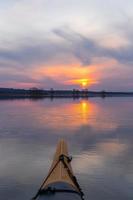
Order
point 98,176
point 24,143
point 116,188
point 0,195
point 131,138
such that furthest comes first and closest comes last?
point 131,138
point 24,143
point 98,176
point 116,188
point 0,195

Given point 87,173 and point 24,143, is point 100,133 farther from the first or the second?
point 87,173

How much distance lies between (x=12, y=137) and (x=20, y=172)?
517 inches

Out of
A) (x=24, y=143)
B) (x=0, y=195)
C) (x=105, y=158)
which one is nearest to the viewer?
(x=0, y=195)

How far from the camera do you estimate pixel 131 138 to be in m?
30.0

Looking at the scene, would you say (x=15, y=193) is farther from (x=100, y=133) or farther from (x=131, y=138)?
(x=100, y=133)

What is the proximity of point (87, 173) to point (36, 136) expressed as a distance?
48.6 feet

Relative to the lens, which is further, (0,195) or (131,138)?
(131,138)

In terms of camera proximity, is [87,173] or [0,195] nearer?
[0,195]

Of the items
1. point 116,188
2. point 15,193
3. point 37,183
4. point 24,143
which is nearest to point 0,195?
point 15,193

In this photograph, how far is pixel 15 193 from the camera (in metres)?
14.4

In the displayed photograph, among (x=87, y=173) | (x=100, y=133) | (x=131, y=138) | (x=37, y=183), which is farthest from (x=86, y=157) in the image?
→ (x=100, y=133)

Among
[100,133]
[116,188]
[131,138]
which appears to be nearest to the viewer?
[116,188]

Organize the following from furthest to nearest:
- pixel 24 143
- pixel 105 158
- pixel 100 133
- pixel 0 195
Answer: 1. pixel 100 133
2. pixel 24 143
3. pixel 105 158
4. pixel 0 195

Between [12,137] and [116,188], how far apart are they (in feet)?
55.6
